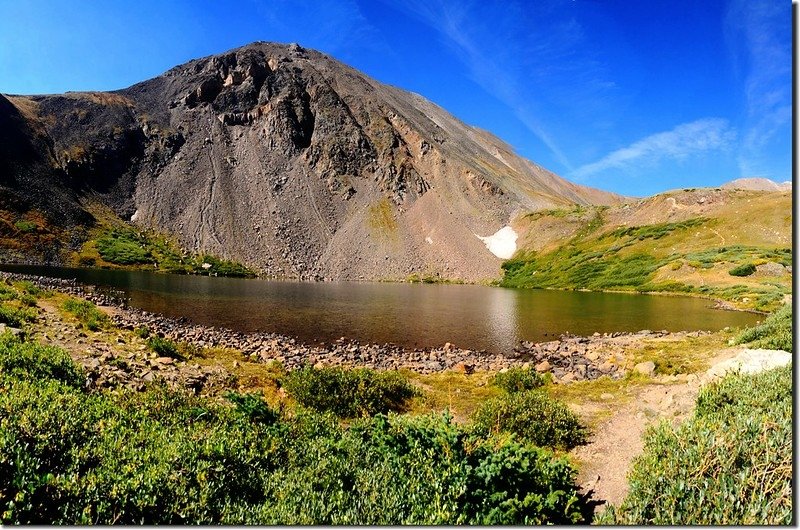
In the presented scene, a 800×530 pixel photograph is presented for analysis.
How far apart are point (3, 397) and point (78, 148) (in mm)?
163361

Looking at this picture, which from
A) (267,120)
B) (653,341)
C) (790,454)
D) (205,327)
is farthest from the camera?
(267,120)

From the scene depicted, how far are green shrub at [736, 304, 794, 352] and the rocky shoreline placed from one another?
519 centimetres

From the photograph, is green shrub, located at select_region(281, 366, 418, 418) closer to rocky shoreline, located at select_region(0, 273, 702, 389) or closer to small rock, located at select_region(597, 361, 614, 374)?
rocky shoreline, located at select_region(0, 273, 702, 389)

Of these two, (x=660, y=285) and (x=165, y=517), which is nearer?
(x=165, y=517)

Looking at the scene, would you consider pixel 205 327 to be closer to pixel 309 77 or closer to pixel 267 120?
pixel 267 120

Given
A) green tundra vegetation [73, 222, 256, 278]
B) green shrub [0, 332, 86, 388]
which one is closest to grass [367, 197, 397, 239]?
green tundra vegetation [73, 222, 256, 278]

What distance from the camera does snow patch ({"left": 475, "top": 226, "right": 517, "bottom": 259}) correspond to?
13662 cm

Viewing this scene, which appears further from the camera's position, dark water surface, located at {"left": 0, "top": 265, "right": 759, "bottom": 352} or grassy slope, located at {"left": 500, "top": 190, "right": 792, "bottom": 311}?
grassy slope, located at {"left": 500, "top": 190, "right": 792, "bottom": 311}

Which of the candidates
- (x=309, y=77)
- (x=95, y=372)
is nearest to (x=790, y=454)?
(x=95, y=372)

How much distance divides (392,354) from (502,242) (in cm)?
11611

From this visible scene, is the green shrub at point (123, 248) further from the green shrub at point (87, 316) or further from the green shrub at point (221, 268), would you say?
the green shrub at point (87, 316)

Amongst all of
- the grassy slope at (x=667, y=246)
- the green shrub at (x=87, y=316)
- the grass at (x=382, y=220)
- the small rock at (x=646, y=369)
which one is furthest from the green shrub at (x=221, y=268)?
the small rock at (x=646, y=369)

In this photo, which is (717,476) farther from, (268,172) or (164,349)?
(268,172)

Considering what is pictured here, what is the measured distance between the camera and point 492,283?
117688 millimetres
